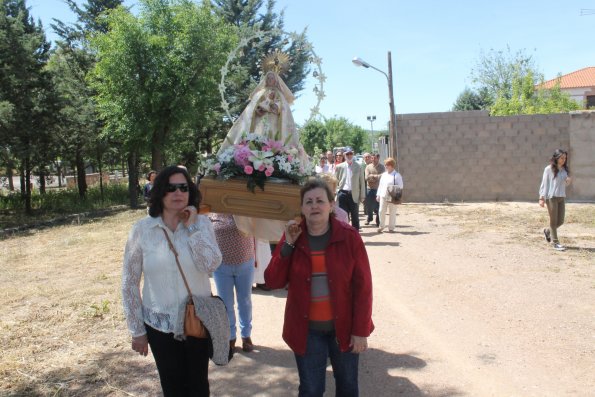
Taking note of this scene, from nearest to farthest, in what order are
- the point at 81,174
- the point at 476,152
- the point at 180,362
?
1. the point at 180,362
2. the point at 476,152
3. the point at 81,174

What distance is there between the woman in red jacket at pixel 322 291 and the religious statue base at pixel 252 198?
0.67 metres

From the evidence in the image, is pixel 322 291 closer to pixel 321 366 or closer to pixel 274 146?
pixel 321 366

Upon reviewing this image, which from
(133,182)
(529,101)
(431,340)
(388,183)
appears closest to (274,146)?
(431,340)

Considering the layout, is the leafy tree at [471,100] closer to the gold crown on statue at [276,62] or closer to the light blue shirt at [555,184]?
the light blue shirt at [555,184]

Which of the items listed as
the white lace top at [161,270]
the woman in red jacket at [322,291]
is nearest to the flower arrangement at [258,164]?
the woman in red jacket at [322,291]

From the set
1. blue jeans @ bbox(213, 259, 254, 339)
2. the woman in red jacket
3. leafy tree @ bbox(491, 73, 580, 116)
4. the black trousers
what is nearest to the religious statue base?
the woman in red jacket

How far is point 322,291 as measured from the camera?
3070 mm

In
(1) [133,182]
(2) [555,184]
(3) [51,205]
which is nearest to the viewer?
(2) [555,184]

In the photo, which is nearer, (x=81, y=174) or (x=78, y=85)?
(x=78, y=85)

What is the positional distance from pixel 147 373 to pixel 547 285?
536cm

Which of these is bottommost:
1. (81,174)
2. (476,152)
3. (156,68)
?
(476,152)

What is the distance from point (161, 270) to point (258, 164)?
1226mm

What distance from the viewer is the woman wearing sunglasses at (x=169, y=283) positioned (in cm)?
300

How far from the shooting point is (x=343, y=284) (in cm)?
302
